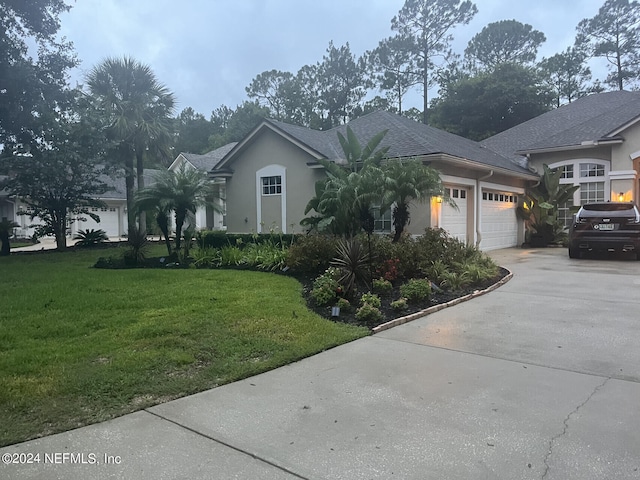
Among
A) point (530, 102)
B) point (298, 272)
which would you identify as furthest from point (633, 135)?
point (530, 102)

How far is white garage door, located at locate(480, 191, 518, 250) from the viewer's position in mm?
16922

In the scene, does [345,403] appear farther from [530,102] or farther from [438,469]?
[530,102]

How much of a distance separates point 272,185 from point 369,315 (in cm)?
1118

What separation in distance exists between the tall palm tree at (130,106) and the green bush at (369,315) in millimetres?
16231

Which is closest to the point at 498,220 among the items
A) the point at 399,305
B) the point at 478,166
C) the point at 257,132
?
the point at 478,166

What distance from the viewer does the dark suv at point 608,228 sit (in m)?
12.7

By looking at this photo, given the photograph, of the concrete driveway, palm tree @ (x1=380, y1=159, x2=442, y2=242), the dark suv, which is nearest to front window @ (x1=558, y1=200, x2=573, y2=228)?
the dark suv

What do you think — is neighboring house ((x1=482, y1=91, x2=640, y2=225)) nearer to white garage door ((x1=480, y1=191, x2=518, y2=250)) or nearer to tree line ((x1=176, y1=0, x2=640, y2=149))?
white garage door ((x1=480, y1=191, x2=518, y2=250))

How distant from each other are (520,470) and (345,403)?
144 centimetres

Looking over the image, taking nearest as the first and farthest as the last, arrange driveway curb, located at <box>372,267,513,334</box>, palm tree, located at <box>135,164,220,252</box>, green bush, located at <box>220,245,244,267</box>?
1. driveway curb, located at <box>372,267,513,334</box>
2. green bush, located at <box>220,245,244,267</box>
3. palm tree, located at <box>135,164,220,252</box>

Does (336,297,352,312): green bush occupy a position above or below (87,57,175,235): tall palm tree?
below

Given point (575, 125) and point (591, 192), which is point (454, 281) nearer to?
point (591, 192)

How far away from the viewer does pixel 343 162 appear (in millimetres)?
15062

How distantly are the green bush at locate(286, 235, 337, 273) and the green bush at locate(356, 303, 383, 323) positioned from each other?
10.7ft
